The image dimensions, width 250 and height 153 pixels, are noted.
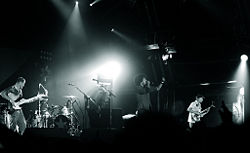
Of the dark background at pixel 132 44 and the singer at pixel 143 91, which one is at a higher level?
the dark background at pixel 132 44

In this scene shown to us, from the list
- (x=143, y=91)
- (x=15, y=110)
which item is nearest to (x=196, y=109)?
(x=143, y=91)

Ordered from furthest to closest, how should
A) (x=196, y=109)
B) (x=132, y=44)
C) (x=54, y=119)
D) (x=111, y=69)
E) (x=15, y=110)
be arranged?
(x=132, y=44), (x=111, y=69), (x=196, y=109), (x=54, y=119), (x=15, y=110)

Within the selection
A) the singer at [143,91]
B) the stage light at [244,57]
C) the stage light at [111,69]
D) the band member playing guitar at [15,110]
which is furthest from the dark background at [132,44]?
the band member playing guitar at [15,110]

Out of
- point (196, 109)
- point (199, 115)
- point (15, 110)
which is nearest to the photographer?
point (15, 110)

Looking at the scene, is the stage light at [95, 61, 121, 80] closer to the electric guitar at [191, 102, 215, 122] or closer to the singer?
the singer

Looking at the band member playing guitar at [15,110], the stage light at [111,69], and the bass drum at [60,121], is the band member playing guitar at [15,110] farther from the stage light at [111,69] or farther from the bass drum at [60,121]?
the stage light at [111,69]

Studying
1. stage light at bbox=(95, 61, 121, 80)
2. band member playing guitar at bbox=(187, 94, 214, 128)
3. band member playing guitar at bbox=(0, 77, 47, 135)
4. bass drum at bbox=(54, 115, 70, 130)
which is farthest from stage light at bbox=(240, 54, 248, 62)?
band member playing guitar at bbox=(0, 77, 47, 135)

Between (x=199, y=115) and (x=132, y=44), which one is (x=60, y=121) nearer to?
(x=132, y=44)

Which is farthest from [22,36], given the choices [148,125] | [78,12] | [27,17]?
[148,125]

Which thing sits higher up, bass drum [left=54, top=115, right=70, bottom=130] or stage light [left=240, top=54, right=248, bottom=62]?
stage light [left=240, top=54, right=248, bottom=62]

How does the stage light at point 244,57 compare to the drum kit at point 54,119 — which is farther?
the stage light at point 244,57

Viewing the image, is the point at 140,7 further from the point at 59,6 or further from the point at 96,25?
the point at 59,6

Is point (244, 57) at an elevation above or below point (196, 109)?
above

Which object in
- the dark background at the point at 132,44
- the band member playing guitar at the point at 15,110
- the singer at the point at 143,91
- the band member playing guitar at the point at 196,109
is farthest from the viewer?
the band member playing guitar at the point at 196,109
